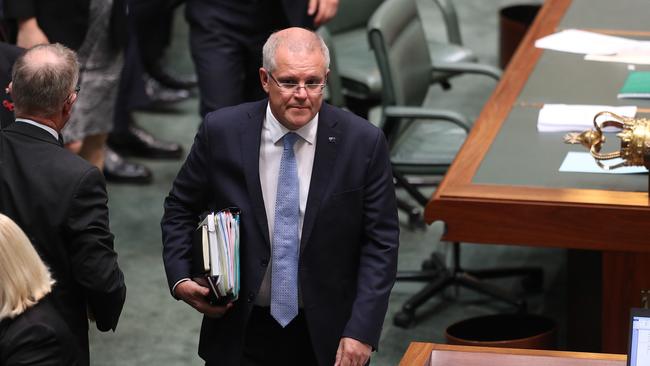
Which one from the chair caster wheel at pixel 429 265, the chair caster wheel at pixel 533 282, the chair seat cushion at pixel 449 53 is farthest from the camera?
the chair seat cushion at pixel 449 53

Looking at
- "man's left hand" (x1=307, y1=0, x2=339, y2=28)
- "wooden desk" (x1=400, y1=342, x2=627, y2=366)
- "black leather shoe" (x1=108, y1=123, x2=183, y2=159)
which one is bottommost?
"black leather shoe" (x1=108, y1=123, x2=183, y2=159)

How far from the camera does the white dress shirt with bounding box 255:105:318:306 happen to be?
11.6 feet

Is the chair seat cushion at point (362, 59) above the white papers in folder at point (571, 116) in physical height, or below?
below

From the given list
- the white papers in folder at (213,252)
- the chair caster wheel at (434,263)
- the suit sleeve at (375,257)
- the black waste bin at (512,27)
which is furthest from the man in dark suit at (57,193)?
the black waste bin at (512,27)

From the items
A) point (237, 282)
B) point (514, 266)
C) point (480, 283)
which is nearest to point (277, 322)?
point (237, 282)

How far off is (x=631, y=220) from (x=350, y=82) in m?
2.52

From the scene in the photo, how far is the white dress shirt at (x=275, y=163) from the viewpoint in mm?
3531

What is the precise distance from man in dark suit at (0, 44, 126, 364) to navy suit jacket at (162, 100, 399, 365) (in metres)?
0.23

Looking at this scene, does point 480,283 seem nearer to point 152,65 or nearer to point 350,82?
point 350,82

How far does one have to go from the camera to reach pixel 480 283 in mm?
5469

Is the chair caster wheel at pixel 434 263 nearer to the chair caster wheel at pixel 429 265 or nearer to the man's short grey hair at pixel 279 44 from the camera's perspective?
the chair caster wheel at pixel 429 265

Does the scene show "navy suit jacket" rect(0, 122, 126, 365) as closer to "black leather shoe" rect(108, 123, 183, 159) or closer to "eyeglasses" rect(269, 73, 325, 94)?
"eyeglasses" rect(269, 73, 325, 94)

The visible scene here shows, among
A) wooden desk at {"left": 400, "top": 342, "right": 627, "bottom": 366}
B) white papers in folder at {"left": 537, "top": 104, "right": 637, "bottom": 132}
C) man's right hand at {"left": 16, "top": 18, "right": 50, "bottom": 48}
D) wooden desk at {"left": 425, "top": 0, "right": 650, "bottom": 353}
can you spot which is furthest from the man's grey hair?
white papers in folder at {"left": 537, "top": 104, "right": 637, "bottom": 132}

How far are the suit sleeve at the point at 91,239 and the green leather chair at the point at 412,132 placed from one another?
2.04m
